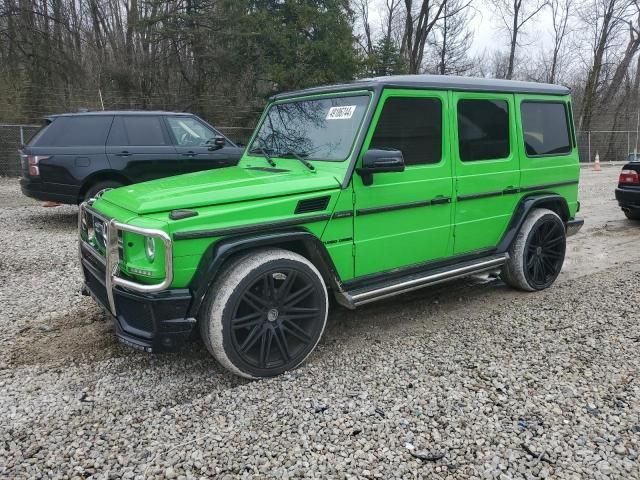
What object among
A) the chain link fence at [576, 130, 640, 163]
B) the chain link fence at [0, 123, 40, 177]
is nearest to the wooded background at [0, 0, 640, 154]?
the chain link fence at [0, 123, 40, 177]

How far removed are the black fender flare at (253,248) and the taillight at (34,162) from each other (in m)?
5.88

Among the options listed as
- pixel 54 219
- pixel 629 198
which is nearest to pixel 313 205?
pixel 629 198

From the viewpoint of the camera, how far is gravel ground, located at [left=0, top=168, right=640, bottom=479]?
2.65 m

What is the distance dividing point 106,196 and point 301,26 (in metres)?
16.8

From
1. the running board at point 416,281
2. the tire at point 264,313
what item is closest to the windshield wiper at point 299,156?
the tire at point 264,313

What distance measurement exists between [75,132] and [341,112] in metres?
5.70

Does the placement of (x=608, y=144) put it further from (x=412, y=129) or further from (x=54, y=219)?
(x=412, y=129)

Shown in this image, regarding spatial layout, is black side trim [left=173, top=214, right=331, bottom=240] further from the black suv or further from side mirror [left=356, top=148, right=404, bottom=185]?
the black suv

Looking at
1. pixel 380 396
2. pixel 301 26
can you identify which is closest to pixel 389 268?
pixel 380 396

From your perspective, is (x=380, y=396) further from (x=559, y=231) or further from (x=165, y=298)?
(x=559, y=231)

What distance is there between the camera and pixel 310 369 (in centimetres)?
361

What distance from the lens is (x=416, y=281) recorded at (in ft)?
13.7

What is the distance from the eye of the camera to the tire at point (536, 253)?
5070mm

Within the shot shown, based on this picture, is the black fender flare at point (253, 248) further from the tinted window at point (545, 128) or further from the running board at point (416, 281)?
the tinted window at point (545, 128)
